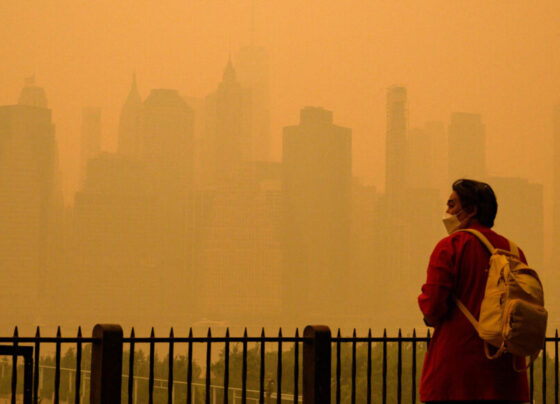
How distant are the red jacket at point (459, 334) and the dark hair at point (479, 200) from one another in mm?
181

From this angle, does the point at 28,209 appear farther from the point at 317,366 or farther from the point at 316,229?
the point at 317,366

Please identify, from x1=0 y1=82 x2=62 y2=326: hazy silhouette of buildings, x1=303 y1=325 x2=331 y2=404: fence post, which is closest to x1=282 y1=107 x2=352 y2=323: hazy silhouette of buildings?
x1=0 y1=82 x2=62 y2=326: hazy silhouette of buildings

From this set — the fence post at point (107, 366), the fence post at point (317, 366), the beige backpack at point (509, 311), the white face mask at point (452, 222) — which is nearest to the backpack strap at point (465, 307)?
the beige backpack at point (509, 311)

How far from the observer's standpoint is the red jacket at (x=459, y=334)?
460 cm

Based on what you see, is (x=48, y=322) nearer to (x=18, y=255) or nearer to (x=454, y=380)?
(x=18, y=255)

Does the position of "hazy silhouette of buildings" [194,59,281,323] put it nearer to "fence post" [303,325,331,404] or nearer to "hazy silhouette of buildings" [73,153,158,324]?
"hazy silhouette of buildings" [73,153,158,324]

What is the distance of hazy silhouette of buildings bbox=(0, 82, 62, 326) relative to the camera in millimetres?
98000

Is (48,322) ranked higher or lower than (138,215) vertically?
lower

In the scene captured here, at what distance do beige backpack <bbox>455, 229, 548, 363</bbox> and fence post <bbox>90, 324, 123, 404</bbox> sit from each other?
6.60ft

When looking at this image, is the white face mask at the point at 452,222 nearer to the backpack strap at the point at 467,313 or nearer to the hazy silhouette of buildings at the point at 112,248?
the backpack strap at the point at 467,313

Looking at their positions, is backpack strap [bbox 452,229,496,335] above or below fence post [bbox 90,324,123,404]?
above

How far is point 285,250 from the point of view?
12012cm

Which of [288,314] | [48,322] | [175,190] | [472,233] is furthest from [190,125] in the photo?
[472,233]

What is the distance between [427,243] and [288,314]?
63.5 ft
